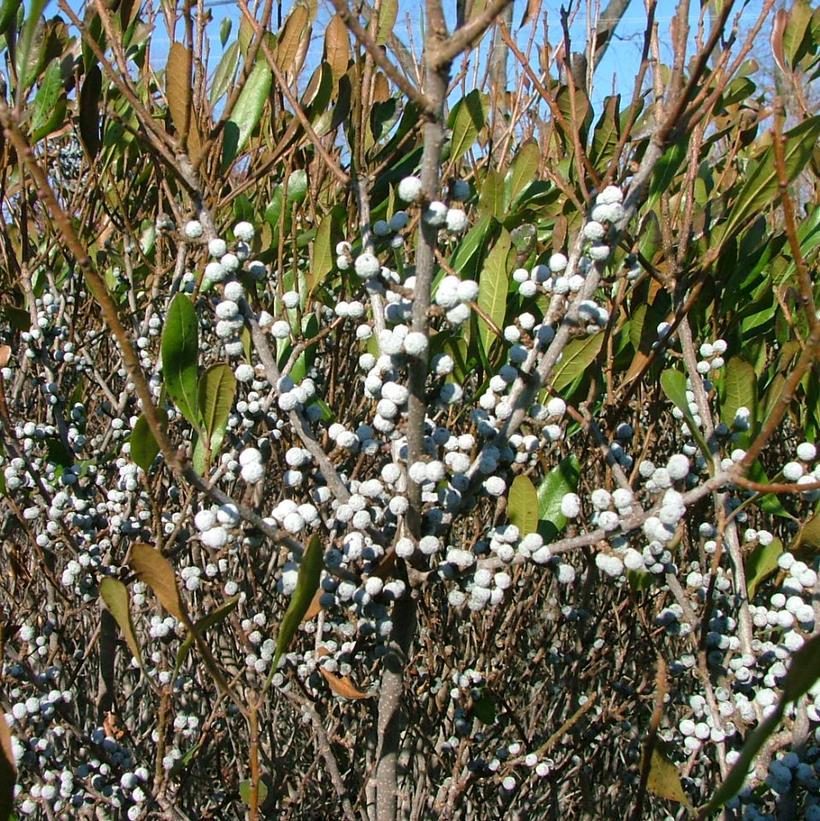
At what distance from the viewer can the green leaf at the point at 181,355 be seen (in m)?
1.00

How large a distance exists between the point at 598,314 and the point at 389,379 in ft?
0.89

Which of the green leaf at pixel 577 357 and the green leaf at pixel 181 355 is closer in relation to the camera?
the green leaf at pixel 181 355

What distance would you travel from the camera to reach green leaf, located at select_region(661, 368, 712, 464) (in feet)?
3.75

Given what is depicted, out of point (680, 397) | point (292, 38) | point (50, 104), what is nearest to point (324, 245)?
point (292, 38)

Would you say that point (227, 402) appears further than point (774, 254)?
No

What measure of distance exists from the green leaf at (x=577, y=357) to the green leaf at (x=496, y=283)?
0.11m

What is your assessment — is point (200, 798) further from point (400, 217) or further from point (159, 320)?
point (400, 217)

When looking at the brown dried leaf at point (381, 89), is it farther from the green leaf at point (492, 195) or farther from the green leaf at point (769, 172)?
the green leaf at point (769, 172)

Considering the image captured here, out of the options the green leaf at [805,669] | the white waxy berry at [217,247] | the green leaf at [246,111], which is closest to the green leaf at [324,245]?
the green leaf at [246,111]

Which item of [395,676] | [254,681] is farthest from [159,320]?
[395,676]

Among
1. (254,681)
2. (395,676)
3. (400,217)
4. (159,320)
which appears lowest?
(395,676)

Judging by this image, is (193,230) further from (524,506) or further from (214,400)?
(524,506)

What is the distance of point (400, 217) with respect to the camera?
1.06m

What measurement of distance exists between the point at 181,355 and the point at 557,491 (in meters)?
0.58
